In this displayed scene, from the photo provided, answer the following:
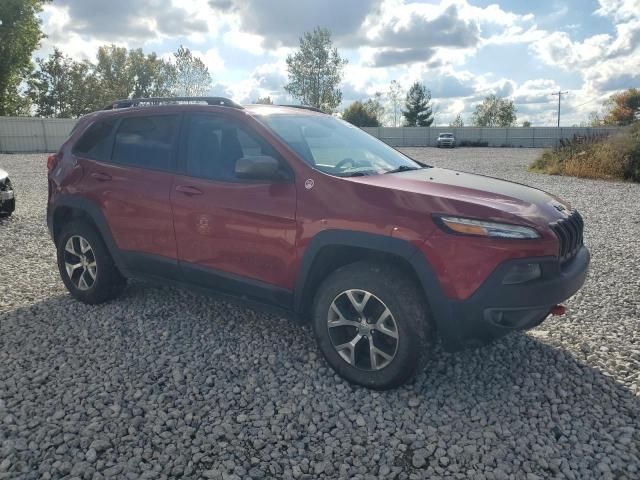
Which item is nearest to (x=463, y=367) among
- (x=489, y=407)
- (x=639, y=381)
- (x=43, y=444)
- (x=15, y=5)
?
(x=489, y=407)

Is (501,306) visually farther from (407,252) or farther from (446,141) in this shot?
(446,141)

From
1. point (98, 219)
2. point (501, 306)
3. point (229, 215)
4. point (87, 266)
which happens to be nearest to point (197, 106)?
point (229, 215)

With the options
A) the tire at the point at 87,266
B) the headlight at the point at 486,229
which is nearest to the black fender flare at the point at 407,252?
the headlight at the point at 486,229

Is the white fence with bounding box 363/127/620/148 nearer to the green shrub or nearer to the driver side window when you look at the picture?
the green shrub

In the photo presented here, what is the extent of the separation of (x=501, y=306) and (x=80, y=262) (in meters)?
3.72

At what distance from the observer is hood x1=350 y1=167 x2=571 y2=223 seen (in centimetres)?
302

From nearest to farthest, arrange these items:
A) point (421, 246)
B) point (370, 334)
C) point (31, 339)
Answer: point (421, 246)
point (370, 334)
point (31, 339)

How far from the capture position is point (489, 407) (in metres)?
3.16

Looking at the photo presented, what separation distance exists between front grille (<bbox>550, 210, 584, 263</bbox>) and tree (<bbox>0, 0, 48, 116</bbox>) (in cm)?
4216

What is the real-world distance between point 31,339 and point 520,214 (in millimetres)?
3721

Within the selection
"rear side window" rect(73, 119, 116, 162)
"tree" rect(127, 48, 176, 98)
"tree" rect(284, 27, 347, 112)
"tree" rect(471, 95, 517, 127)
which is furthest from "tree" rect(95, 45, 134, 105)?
"rear side window" rect(73, 119, 116, 162)

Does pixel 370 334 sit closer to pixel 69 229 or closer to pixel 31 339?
pixel 31 339

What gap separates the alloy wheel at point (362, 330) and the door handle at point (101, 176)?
2.42 meters

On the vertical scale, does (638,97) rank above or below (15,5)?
below
